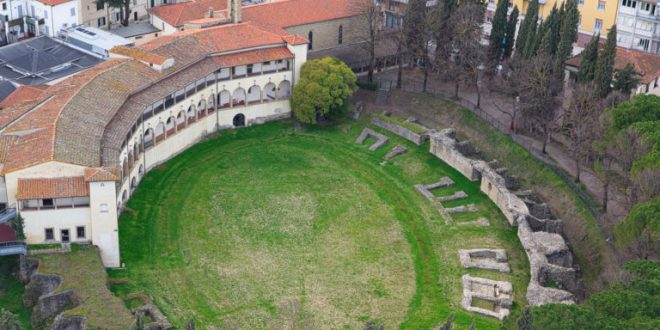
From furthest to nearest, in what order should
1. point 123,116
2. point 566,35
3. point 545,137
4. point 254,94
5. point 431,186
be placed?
point 254,94
point 566,35
point 545,137
point 431,186
point 123,116

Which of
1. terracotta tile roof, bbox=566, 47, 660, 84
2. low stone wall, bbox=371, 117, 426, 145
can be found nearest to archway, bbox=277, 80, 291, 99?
low stone wall, bbox=371, 117, 426, 145

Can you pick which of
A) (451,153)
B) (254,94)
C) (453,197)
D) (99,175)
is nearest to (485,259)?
(453,197)

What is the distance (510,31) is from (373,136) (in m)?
19.4

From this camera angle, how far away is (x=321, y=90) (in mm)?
92000

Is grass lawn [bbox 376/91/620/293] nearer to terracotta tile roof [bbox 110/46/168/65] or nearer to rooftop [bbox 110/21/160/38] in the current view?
terracotta tile roof [bbox 110/46/168/65]

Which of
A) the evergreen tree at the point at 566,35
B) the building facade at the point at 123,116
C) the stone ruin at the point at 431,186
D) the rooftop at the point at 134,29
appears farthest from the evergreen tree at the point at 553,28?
the rooftop at the point at 134,29

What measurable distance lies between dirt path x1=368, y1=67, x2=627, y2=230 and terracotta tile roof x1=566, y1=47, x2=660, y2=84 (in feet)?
30.2

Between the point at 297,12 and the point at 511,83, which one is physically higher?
the point at 297,12

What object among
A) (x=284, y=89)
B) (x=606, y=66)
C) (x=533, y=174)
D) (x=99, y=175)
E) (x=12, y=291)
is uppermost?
(x=606, y=66)

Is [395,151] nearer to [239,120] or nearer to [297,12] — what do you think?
[239,120]

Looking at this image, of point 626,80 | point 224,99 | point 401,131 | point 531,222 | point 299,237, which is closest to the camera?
point 299,237

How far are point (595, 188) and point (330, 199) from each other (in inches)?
880

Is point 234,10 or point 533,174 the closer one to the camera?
point 533,174

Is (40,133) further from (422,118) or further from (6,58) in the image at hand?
(422,118)
